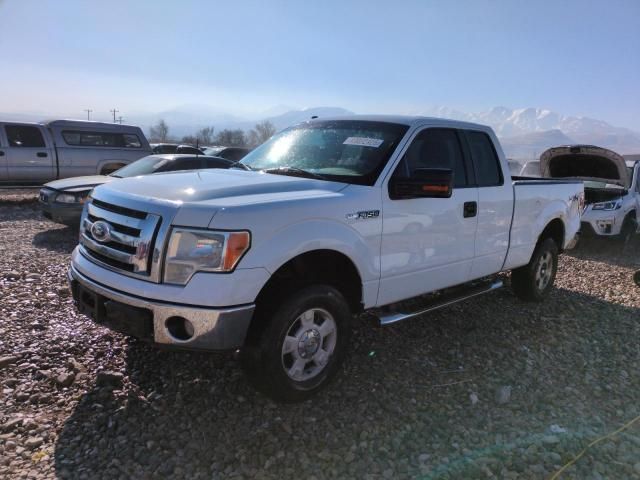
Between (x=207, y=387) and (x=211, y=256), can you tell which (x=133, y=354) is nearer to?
(x=207, y=387)

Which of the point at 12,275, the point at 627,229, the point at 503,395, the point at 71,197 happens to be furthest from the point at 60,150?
the point at 627,229

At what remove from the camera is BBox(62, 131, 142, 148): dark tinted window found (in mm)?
11938

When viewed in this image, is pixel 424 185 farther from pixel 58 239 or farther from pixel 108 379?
pixel 58 239

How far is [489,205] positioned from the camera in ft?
14.9

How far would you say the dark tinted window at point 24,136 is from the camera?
11.5 metres

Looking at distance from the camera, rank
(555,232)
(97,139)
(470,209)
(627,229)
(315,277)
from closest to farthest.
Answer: (315,277)
(470,209)
(555,232)
(627,229)
(97,139)

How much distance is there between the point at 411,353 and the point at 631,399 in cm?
163

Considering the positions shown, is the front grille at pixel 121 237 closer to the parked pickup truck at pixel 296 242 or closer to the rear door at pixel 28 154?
the parked pickup truck at pixel 296 242

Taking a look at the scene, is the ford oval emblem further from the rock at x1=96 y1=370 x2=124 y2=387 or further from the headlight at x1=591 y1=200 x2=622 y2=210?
the headlight at x1=591 y1=200 x2=622 y2=210

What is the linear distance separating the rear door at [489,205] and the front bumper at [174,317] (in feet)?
8.34

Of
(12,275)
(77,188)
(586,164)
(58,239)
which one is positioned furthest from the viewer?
(586,164)

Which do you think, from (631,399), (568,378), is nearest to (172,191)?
(568,378)

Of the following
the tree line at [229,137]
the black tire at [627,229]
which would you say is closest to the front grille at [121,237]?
the black tire at [627,229]

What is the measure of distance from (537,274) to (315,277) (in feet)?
11.2
